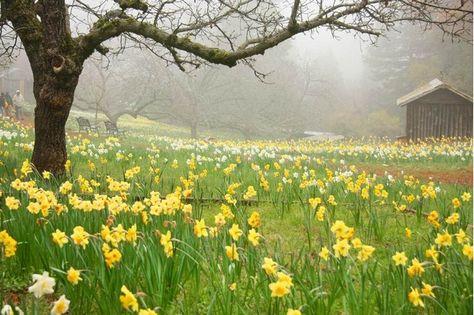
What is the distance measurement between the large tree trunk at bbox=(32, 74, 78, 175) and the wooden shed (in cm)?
2042

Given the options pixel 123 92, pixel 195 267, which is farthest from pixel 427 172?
pixel 123 92

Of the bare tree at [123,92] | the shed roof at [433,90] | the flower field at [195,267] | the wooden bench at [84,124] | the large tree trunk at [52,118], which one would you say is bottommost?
the flower field at [195,267]

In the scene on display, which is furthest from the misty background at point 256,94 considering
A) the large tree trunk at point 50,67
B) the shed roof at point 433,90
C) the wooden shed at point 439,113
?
the large tree trunk at point 50,67

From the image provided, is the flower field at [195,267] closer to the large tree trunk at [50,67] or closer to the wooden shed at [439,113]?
the large tree trunk at [50,67]

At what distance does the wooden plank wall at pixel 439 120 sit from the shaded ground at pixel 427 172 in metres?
12.4

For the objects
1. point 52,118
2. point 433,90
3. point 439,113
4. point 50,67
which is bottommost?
point 52,118

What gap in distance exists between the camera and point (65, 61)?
6051 mm

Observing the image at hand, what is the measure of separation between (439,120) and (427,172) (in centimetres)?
1376

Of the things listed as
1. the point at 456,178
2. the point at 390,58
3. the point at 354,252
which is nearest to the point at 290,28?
the point at 354,252

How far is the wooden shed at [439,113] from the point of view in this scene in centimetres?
2344

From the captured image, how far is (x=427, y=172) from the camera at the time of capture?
38.3 feet

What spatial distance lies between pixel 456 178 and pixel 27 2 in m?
10.1

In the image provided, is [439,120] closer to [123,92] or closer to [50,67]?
[50,67]

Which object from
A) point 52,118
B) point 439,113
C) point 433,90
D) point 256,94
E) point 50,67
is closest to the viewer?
point 50,67
